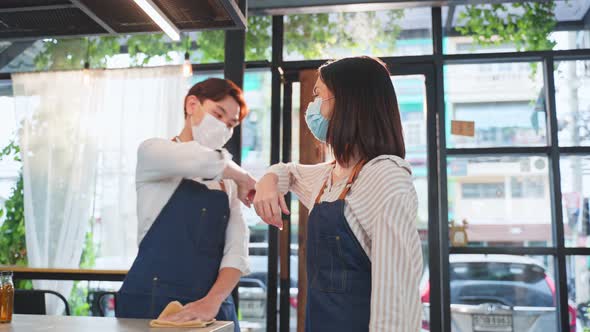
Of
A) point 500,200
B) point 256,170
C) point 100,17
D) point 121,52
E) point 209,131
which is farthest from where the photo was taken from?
point 121,52

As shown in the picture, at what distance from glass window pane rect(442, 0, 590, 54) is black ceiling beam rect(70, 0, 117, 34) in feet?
8.50

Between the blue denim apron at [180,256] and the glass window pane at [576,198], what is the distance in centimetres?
262

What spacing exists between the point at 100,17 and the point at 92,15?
0.03 m

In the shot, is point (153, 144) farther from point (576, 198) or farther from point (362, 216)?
point (576, 198)

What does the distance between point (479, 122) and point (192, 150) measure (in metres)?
2.53

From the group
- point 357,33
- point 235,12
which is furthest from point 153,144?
point 357,33

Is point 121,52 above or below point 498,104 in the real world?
above

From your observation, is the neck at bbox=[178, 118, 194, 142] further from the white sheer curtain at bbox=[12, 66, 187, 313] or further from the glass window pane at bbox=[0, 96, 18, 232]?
the glass window pane at bbox=[0, 96, 18, 232]

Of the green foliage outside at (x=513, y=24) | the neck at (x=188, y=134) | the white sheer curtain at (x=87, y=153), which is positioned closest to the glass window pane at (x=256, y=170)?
the white sheer curtain at (x=87, y=153)

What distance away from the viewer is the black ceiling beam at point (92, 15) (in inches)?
58.9

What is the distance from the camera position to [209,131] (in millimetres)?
1935

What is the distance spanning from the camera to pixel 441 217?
3.46 m

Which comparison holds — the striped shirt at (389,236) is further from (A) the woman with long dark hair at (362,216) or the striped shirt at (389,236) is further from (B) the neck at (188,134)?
(B) the neck at (188,134)

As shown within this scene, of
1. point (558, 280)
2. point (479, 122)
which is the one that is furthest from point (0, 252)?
point (558, 280)
